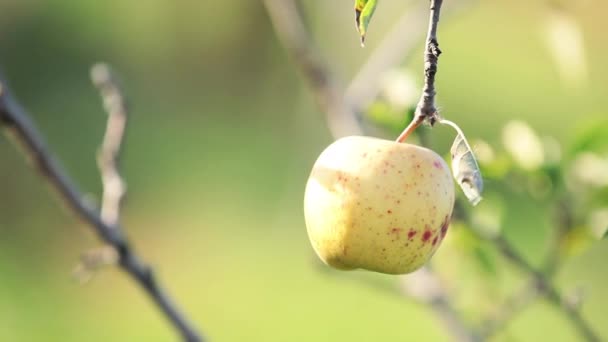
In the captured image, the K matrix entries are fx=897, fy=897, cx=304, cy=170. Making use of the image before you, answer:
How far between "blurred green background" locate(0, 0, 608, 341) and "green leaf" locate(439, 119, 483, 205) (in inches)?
42.5

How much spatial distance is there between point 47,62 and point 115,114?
15.0 feet

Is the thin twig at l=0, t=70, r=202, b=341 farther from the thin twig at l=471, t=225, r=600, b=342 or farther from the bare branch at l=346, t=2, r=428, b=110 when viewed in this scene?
the bare branch at l=346, t=2, r=428, b=110

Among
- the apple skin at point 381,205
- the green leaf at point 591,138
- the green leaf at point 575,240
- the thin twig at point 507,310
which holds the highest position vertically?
the apple skin at point 381,205

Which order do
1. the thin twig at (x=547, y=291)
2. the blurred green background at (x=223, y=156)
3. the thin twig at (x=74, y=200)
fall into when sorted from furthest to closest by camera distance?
the blurred green background at (x=223, y=156), the thin twig at (x=547, y=291), the thin twig at (x=74, y=200)

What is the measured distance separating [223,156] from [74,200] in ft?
13.6

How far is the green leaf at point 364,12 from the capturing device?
0.54 m

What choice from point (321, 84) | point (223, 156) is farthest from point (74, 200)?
point (223, 156)

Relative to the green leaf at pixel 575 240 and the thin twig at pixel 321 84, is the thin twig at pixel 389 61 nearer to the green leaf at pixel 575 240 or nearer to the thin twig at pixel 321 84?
the thin twig at pixel 321 84

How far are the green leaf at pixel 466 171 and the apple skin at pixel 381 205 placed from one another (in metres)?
0.06

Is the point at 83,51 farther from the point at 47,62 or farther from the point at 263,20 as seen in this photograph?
the point at 263,20

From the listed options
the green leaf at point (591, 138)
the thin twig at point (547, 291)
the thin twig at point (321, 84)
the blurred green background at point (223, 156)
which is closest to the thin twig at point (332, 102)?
the thin twig at point (321, 84)

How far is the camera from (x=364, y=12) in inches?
21.6

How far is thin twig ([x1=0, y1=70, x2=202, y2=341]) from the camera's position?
2.46 ft

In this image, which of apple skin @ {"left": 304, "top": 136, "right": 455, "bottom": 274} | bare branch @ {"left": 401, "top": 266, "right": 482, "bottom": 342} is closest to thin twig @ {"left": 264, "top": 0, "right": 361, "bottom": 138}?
bare branch @ {"left": 401, "top": 266, "right": 482, "bottom": 342}
